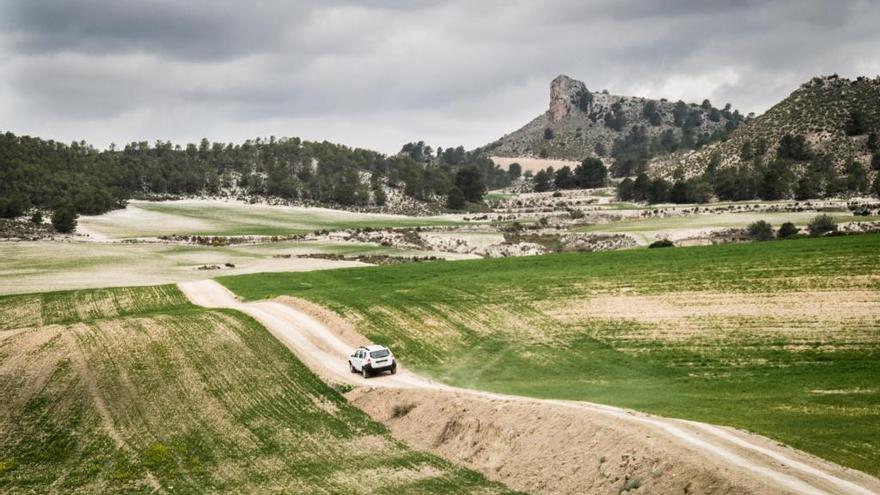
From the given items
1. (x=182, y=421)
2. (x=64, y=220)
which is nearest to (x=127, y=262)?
(x=64, y=220)

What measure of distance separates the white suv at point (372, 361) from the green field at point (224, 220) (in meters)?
96.0

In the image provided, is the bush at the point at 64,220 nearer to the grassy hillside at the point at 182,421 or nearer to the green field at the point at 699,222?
the green field at the point at 699,222

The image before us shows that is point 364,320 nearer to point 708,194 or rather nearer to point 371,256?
point 371,256

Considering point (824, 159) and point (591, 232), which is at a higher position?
point (824, 159)

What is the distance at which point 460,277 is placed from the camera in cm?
6838

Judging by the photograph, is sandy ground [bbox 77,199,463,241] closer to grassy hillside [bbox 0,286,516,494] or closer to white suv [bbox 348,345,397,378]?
grassy hillside [bbox 0,286,516,494]

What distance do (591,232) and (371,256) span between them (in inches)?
1403

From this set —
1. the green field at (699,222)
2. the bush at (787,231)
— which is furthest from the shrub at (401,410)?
the green field at (699,222)

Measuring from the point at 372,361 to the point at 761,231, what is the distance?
69164mm

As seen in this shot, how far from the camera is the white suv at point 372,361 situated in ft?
144

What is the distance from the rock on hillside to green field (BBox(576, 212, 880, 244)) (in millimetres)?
56195

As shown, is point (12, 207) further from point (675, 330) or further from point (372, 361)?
point (675, 330)

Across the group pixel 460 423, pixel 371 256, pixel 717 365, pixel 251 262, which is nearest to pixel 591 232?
pixel 371 256

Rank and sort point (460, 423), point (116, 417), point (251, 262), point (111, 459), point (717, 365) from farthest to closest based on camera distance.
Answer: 1. point (251, 262)
2. point (717, 365)
3. point (116, 417)
4. point (460, 423)
5. point (111, 459)
